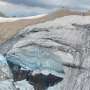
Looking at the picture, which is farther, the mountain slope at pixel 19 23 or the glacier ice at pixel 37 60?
the mountain slope at pixel 19 23

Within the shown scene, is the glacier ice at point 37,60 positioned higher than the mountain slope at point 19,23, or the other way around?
the mountain slope at point 19,23

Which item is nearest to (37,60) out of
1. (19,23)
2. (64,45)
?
(64,45)

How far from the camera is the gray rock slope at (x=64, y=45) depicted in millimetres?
5508

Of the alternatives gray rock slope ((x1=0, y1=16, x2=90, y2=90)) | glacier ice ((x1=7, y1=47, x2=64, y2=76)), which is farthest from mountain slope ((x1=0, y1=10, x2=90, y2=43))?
glacier ice ((x1=7, y1=47, x2=64, y2=76))

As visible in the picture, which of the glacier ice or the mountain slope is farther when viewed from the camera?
the mountain slope

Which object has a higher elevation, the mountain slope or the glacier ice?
the mountain slope

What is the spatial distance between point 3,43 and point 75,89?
155cm

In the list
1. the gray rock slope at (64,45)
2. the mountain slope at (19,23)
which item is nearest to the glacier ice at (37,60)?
the gray rock slope at (64,45)

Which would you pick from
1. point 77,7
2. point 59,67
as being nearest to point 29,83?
point 59,67

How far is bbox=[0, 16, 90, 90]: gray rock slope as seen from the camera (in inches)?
217

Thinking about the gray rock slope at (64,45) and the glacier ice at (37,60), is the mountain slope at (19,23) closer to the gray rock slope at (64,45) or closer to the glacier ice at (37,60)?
the gray rock slope at (64,45)

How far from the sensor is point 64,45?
5715 mm

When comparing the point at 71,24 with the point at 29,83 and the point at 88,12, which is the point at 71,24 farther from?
the point at 29,83

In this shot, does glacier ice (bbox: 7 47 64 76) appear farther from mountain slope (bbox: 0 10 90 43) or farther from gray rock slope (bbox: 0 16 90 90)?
mountain slope (bbox: 0 10 90 43)
